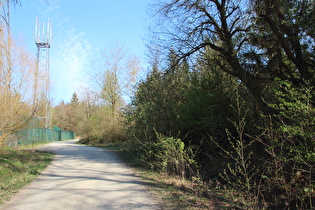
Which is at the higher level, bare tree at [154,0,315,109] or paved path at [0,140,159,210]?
bare tree at [154,0,315,109]

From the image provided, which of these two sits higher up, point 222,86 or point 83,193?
point 222,86

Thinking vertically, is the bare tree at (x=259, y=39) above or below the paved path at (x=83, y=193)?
above

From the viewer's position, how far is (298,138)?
18.7 feet

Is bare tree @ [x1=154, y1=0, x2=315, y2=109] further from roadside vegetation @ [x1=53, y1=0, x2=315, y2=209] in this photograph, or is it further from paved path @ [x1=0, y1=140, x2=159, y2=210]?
paved path @ [x1=0, y1=140, x2=159, y2=210]

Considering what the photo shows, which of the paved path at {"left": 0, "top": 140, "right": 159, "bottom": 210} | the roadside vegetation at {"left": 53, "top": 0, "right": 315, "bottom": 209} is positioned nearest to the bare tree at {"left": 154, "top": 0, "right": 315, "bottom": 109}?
the roadside vegetation at {"left": 53, "top": 0, "right": 315, "bottom": 209}

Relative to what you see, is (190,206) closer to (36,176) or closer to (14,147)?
(36,176)

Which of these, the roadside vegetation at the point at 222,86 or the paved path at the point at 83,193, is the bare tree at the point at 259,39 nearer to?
the roadside vegetation at the point at 222,86

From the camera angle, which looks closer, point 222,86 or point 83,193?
point 83,193

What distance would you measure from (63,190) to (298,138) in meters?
6.03

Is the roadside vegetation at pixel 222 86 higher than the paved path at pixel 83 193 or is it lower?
higher

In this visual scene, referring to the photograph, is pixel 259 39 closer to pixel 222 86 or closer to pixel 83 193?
pixel 222 86

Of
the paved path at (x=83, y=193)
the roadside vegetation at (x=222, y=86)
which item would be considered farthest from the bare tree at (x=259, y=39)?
the paved path at (x=83, y=193)

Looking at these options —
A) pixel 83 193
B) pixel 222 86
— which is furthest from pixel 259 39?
pixel 83 193

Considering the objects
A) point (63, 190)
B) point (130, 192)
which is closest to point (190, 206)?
point (130, 192)
